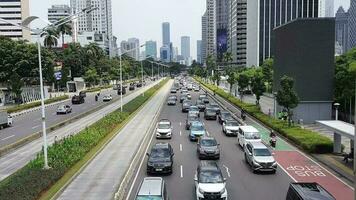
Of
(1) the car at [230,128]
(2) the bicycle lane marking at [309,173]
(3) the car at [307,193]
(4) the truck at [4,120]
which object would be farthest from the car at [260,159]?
(4) the truck at [4,120]

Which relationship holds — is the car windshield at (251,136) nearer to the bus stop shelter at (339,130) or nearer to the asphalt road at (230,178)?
the asphalt road at (230,178)

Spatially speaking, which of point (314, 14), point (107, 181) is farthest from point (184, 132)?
point (314, 14)

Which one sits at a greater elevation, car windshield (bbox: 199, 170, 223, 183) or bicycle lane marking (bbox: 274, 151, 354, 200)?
car windshield (bbox: 199, 170, 223, 183)

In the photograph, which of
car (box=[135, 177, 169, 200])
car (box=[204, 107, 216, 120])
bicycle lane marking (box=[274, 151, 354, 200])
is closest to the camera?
car (box=[135, 177, 169, 200])

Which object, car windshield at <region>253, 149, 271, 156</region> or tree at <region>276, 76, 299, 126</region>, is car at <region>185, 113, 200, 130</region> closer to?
tree at <region>276, 76, 299, 126</region>

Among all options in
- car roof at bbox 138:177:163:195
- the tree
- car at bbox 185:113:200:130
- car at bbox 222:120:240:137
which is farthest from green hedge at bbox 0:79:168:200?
the tree

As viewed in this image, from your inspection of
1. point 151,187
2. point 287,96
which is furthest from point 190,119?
point 151,187

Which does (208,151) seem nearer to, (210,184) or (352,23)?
(210,184)
